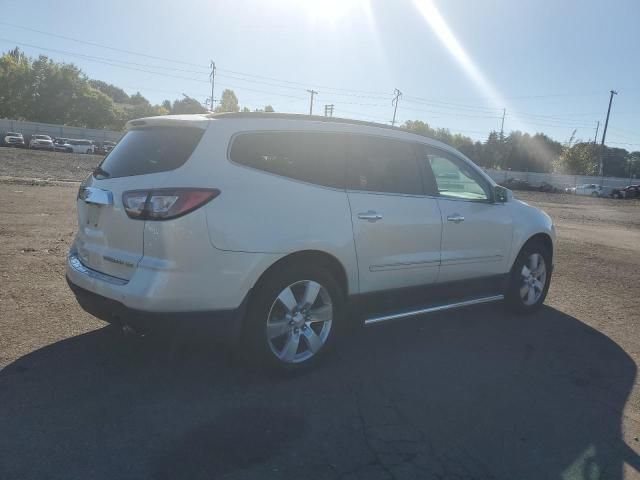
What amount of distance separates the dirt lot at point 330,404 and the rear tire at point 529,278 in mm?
363

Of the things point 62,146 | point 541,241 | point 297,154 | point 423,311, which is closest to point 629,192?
point 541,241

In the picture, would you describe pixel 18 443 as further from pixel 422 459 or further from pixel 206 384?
pixel 422 459

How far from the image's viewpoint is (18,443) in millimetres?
2824

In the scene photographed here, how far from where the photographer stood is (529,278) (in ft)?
19.1

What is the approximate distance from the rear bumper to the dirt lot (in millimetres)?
115

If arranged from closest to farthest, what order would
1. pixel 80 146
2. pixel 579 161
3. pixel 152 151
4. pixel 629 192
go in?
pixel 152 151 → pixel 629 192 → pixel 80 146 → pixel 579 161

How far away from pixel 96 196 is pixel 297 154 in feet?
4.73

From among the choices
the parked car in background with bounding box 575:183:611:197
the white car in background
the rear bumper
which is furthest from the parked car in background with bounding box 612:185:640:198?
the rear bumper

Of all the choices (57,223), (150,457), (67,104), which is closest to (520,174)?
(67,104)

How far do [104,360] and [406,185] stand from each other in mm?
2782

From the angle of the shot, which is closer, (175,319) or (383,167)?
(175,319)

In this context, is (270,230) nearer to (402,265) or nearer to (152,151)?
(152,151)

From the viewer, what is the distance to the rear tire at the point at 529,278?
568 centimetres

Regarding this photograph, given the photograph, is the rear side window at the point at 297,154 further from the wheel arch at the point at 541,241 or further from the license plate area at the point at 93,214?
the wheel arch at the point at 541,241
